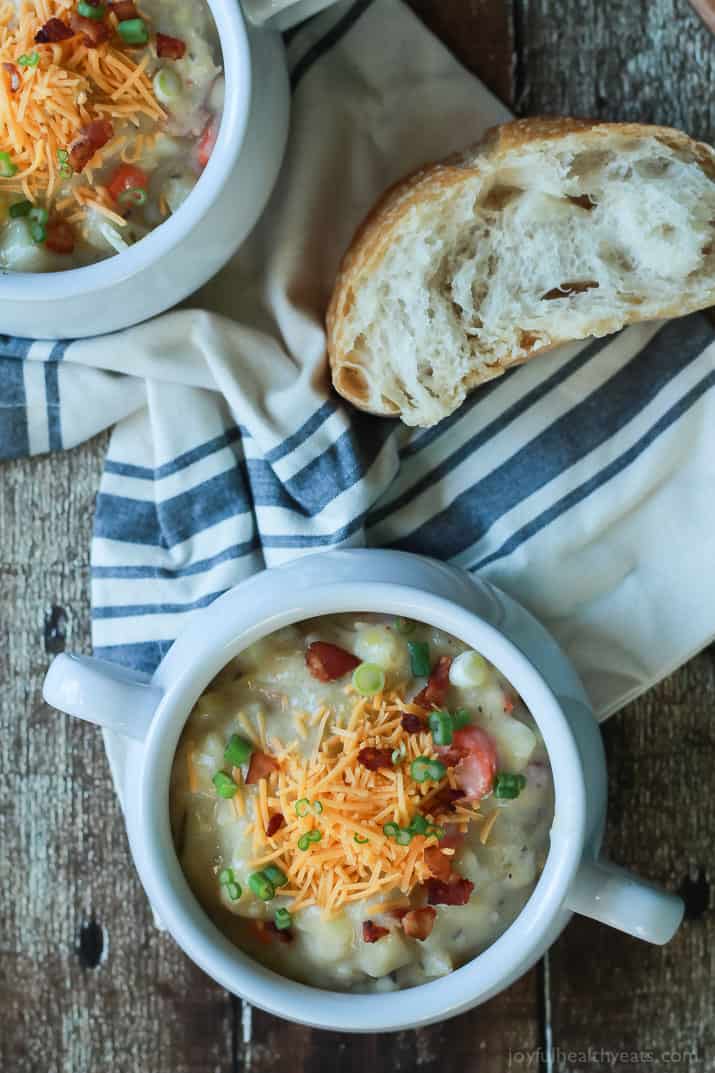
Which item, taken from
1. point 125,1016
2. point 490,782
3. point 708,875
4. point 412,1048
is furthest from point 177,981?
point 708,875

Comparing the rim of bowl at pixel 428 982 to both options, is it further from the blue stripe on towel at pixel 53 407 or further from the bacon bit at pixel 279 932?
the blue stripe on towel at pixel 53 407

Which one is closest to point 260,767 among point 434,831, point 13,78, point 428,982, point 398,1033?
point 434,831

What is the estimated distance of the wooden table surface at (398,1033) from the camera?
74.8 inches

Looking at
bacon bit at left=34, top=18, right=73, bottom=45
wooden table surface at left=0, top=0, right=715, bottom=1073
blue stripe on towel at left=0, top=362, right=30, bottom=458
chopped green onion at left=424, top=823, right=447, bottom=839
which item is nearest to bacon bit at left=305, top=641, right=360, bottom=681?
chopped green onion at left=424, top=823, right=447, bottom=839

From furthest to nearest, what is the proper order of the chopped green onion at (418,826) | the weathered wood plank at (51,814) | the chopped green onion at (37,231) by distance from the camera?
the weathered wood plank at (51,814) → the chopped green onion at (37,231) → the chopped green onion at (418,826)

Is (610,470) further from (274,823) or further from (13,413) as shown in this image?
(13,413)

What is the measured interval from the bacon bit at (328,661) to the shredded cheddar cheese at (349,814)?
2.0 inches

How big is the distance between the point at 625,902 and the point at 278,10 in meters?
1.22

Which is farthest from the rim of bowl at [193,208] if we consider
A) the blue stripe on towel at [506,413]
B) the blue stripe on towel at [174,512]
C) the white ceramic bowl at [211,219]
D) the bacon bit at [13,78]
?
the blue stripe on towel at [506,413]

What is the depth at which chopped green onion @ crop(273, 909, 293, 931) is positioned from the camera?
158 cm

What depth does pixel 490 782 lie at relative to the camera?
1.56 m

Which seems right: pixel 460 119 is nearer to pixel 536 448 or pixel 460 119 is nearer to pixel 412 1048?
pixel 536 448

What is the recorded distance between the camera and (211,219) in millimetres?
1603

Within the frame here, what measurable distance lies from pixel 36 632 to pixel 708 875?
3.69 feet
